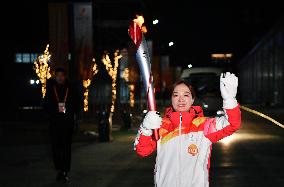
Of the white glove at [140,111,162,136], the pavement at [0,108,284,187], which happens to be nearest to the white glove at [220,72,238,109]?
the white glove at [140,111,162,136]

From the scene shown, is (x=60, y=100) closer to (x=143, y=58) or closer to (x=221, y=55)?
(x=143, y=58)

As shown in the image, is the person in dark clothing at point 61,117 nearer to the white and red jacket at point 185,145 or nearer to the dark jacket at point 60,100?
the dark jacket at point 60,100

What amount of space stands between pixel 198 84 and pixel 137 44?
124 ft

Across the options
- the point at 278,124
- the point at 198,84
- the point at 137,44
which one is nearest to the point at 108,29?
the point at 198,84

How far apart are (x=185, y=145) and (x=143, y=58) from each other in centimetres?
76

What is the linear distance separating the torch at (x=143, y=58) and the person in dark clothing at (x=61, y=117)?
7054 mm

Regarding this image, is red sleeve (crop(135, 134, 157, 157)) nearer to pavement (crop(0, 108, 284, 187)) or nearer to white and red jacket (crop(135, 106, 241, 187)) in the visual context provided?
A: white and red jacket (crop(135, 106, 241, 187))

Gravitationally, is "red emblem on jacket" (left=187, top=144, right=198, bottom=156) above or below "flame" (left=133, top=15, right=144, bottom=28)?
below

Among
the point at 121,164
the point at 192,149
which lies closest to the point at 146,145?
the point at 192,149

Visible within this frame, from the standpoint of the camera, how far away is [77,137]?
78.9 ft

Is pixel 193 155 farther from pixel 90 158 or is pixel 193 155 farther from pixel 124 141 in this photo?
pixel 124 141

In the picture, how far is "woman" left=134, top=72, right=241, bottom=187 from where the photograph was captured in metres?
5.49

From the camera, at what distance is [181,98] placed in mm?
5664

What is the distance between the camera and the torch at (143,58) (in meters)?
5.57
